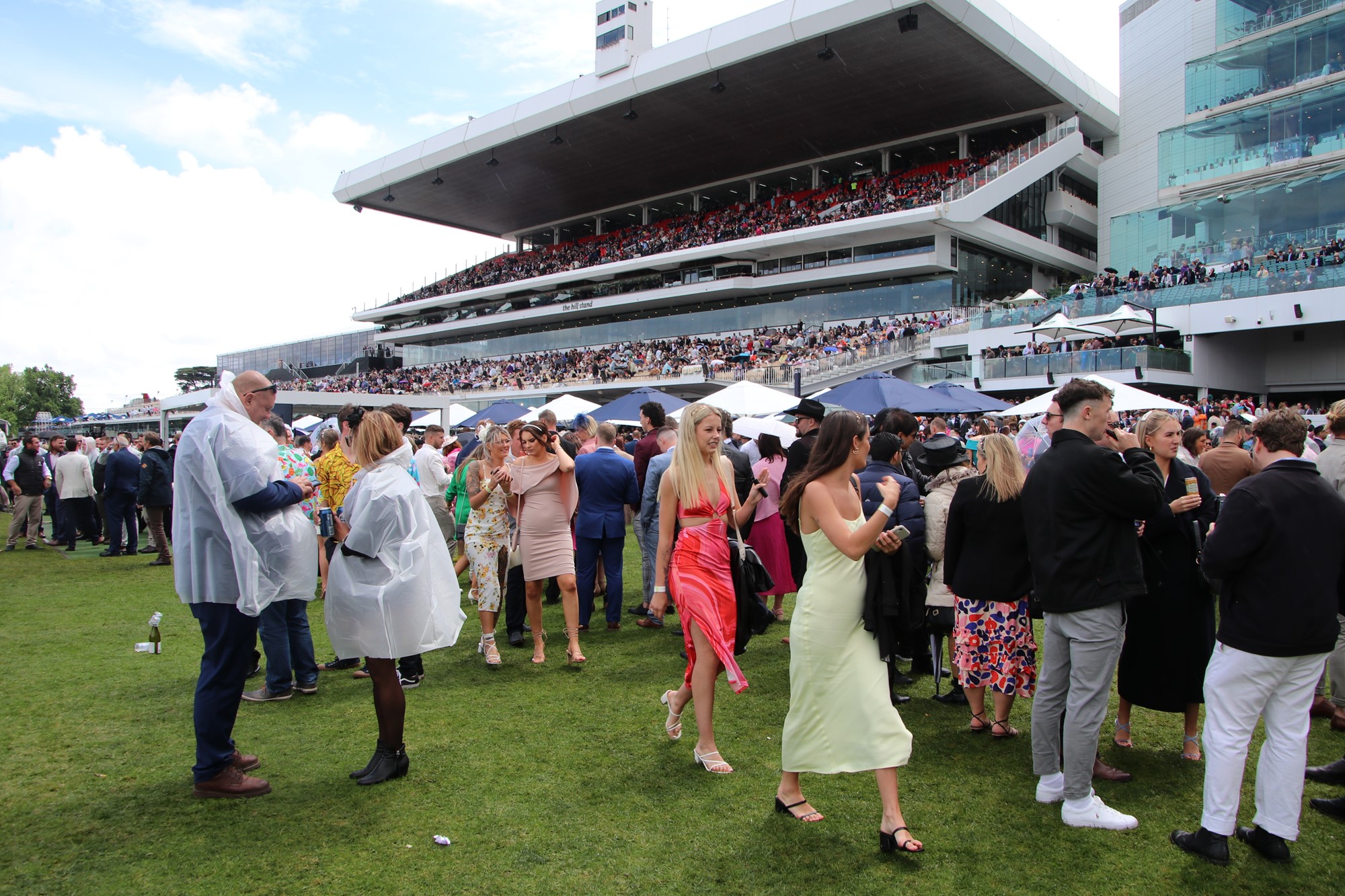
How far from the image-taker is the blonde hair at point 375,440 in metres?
4.05

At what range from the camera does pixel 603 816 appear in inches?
142

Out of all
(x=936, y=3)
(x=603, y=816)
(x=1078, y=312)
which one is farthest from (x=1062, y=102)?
(x=603, y=816)

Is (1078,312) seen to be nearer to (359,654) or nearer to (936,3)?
(936,3)

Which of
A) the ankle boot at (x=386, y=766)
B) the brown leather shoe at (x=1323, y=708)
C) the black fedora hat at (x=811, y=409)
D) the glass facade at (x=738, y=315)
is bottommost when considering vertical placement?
the brown leather shoe at (x=1323, y=708)

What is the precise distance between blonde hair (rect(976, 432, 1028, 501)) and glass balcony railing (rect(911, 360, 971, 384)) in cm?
2299

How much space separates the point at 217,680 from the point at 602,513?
12.0ft

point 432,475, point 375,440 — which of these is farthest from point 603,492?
point 375,440

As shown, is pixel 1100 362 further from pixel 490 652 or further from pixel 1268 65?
pixel 490 652

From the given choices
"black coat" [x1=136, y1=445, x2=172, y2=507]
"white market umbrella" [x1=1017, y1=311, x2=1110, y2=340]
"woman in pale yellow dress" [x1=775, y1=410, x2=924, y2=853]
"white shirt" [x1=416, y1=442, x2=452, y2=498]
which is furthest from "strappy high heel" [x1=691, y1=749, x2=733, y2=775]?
"white market umbrella" [x1=1017, y1=311, x2=1110, y2=340]

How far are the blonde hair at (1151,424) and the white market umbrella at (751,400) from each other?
7.61 metres

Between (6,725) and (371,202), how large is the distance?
2110 inches

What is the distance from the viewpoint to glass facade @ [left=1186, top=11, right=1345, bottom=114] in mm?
25812

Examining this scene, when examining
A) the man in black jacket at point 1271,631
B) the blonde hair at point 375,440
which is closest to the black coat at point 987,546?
the man in black jacket at point 1271,631

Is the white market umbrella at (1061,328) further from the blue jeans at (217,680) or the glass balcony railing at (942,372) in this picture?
the blue jeans at (217,680)
